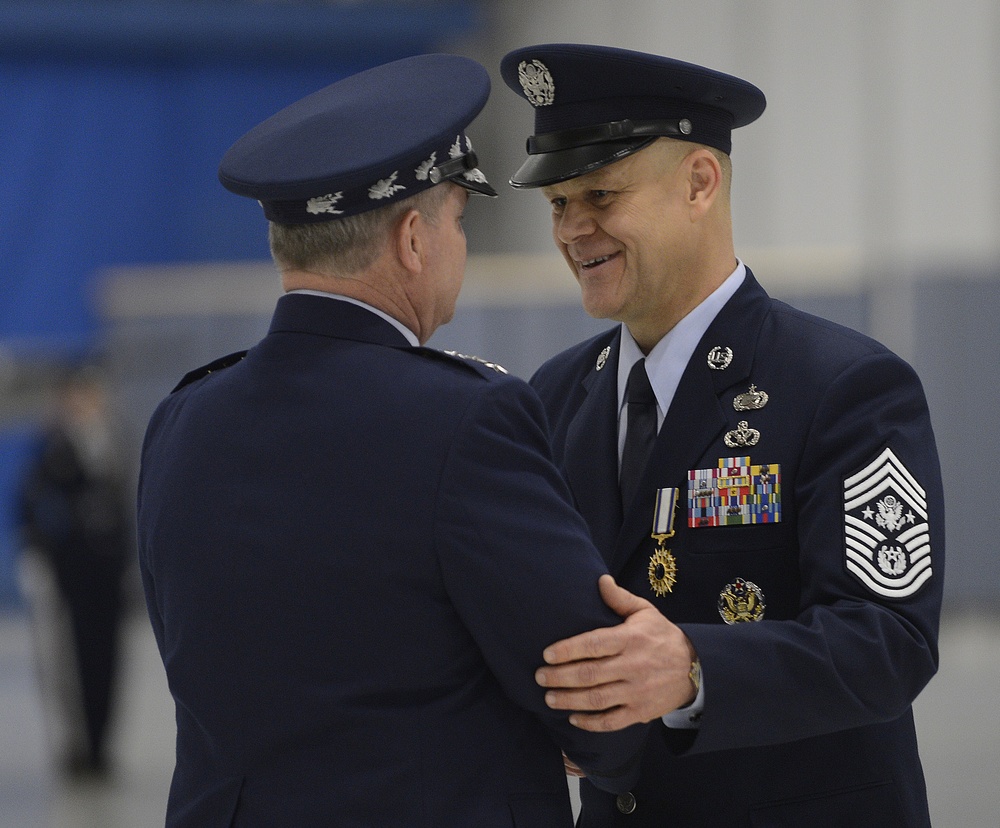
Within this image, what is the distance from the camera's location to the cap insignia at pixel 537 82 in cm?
201

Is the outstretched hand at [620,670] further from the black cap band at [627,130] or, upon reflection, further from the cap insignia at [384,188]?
the black cap band at [627,130]

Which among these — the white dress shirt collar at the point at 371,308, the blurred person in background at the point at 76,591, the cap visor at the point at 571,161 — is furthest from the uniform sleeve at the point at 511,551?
the blurred person in background at the point at 76,591

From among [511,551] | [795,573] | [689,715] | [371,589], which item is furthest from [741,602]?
[371,589]

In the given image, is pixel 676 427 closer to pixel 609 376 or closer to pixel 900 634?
pixel 609 376

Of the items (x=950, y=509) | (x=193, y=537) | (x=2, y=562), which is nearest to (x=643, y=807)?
(x=193, y=537)

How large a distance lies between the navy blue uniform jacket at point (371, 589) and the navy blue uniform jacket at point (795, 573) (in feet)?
0.78

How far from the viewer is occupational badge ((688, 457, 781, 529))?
1.80 m

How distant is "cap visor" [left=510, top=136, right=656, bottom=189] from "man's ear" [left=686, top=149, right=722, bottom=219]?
77 millimetres

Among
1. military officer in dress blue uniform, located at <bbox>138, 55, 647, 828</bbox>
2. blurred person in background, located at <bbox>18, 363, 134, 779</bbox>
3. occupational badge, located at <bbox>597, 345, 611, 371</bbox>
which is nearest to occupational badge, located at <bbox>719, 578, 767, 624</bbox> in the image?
military officer in dress blue uniform, located at <bbox>138, 55, 647, 828</bbox>

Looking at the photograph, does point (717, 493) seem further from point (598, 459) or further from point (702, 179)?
point (702, 179)

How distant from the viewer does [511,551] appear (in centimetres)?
149

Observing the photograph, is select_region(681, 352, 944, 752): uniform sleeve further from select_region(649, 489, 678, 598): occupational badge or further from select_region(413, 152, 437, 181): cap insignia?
select_region(413, 152, 437, 181): cap insignia

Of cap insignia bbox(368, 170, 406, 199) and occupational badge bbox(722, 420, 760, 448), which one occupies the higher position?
cap insignia bbox(368, 170, 406, 199)

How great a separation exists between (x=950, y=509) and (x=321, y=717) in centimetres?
706
